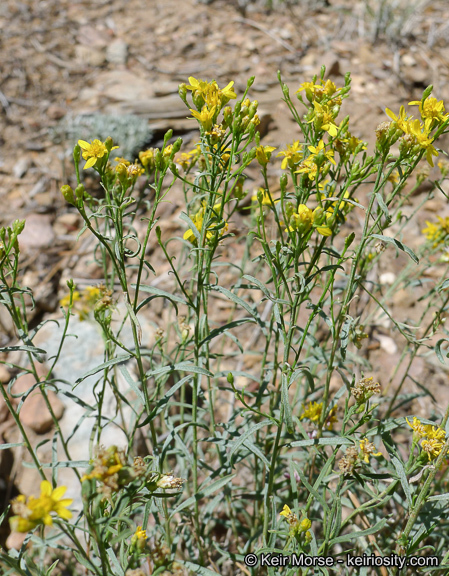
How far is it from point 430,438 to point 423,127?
104 centimetres

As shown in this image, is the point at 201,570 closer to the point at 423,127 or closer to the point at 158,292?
the point at 158,292

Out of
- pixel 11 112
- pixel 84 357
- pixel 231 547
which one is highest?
pixel 11 112

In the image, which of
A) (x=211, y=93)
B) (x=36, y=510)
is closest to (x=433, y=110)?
(x=211, y=93)

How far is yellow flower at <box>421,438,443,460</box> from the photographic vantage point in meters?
1.61

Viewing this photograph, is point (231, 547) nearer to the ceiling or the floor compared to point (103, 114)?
nearer to the floor

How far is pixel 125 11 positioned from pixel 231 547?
21.8 ft

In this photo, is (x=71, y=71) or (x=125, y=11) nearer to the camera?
(x=71, y=71)

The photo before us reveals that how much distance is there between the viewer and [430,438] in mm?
1690

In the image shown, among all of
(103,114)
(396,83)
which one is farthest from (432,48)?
(103,114)

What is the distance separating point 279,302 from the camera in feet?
5.22

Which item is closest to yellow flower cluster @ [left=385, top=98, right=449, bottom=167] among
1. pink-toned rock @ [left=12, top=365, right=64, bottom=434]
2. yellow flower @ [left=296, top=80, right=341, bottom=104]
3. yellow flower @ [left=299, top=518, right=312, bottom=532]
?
yellow flower @ [left=296, top=80, right=341, bottom=104]

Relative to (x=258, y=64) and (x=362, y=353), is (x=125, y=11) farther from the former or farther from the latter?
(x=362, y=353)

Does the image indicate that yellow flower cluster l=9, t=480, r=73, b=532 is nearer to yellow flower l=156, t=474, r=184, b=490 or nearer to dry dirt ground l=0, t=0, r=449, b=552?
yellow flower l=156, t=474, r=184, b=490

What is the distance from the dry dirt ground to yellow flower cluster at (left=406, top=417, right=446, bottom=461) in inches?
97.1
